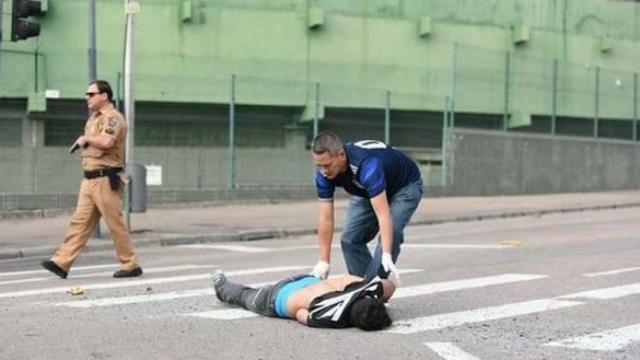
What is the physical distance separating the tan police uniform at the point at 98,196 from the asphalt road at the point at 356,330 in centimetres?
42

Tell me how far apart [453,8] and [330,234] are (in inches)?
1005

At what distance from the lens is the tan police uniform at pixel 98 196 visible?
10070 millimetres

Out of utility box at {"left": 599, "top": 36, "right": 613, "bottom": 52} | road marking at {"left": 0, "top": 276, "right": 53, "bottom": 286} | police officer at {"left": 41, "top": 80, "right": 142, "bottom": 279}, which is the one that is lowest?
road marking at {"left": 0, "top": 276, "right": 53, "bottom": 286}

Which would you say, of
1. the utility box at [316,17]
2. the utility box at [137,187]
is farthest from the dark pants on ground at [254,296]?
the utility box at [316,17]

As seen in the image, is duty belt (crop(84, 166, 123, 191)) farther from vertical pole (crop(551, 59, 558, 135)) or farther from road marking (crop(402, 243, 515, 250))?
vertical pole (crop(551, 59, 558, 135))

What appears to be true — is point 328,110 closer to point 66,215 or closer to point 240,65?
point 240,65

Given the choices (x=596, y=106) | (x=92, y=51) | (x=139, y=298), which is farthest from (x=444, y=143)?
(x=139, y=298)

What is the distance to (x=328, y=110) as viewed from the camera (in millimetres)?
28922

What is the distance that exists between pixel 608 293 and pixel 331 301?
3.36 m

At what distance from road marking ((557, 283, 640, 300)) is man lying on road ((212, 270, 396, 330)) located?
2412 millimetres

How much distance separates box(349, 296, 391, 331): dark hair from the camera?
6.85 metres

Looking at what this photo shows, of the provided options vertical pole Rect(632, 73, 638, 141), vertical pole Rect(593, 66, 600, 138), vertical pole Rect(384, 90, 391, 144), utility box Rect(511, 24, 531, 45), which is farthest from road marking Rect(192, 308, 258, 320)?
vertical pole Rect(632, 73, 638, 141)

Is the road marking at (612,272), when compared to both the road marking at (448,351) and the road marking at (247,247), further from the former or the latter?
the road marking at (247,247)

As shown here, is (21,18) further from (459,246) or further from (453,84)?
(453,84)
